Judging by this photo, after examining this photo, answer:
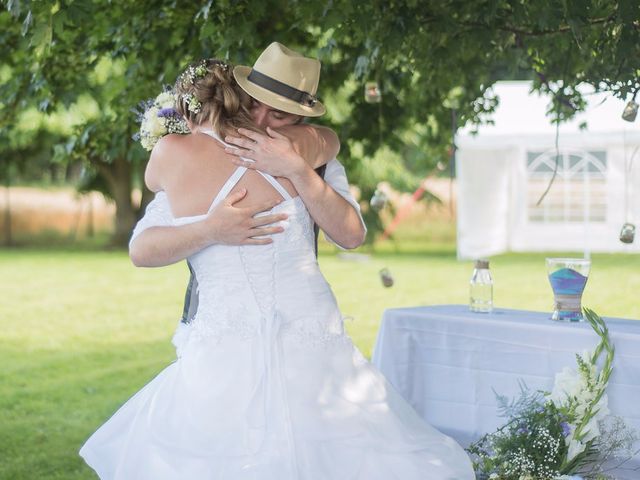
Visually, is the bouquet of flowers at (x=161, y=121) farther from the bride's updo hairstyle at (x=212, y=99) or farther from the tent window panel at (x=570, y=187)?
the tent window panel at (x=570, y=187)

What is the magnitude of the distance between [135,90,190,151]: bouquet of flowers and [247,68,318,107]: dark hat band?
0.80 ft

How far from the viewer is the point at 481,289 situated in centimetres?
388

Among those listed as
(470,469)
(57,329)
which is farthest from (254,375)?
(57,329)

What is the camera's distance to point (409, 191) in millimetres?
24594

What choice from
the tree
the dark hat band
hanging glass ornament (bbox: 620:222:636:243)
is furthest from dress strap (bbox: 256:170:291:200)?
hanging glass ornament (bbox: 620:222:636:243)

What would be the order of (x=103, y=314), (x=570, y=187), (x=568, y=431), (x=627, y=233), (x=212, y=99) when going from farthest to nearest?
(x=570, y=187) < (x=103, y=314) < (x=627, y=233) < (x=568, y=431) < (x=212, y=99)

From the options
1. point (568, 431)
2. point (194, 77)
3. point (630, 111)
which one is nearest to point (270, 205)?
point (194, 77)

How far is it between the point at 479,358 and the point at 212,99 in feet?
5.70

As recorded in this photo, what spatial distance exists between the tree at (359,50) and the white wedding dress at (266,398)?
127cm

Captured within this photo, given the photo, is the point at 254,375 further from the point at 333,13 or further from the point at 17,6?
the point at 333,13

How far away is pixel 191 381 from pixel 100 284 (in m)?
13.0

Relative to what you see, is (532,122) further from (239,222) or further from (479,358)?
(239,222)

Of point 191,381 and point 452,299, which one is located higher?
point 191,381

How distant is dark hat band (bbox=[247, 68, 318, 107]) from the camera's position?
262cm
